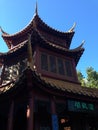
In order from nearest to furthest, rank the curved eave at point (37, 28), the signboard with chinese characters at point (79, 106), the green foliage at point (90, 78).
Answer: the signboard with chinese characters at point (79, 106) < the curved eave at point (37, 28) < the green foliage at point (90, 78)

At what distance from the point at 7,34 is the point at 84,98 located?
887cm

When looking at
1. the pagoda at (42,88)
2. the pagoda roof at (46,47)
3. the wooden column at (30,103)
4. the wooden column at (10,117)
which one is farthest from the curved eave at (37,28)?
the wooden column at (10,117)

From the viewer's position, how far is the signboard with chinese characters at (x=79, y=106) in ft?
30.4

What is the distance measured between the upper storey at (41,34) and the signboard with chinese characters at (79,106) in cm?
623

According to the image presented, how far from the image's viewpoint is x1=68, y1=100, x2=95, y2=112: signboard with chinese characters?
30.4ft

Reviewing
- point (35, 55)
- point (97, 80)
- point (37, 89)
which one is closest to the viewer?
point (37, 89)

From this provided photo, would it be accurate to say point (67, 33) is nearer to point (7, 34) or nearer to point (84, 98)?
point (7, 34)

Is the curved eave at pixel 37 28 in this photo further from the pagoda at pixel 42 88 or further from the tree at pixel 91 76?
the tree at pixel 91 76

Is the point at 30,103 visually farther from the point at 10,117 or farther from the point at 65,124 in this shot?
the point at 65,124

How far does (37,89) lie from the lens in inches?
341

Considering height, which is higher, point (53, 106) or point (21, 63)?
point (21, 63)

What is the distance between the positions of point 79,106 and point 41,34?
274 inches

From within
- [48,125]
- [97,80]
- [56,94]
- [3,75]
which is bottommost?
[48,125]

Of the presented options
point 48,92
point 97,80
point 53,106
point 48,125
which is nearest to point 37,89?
point 48,92
